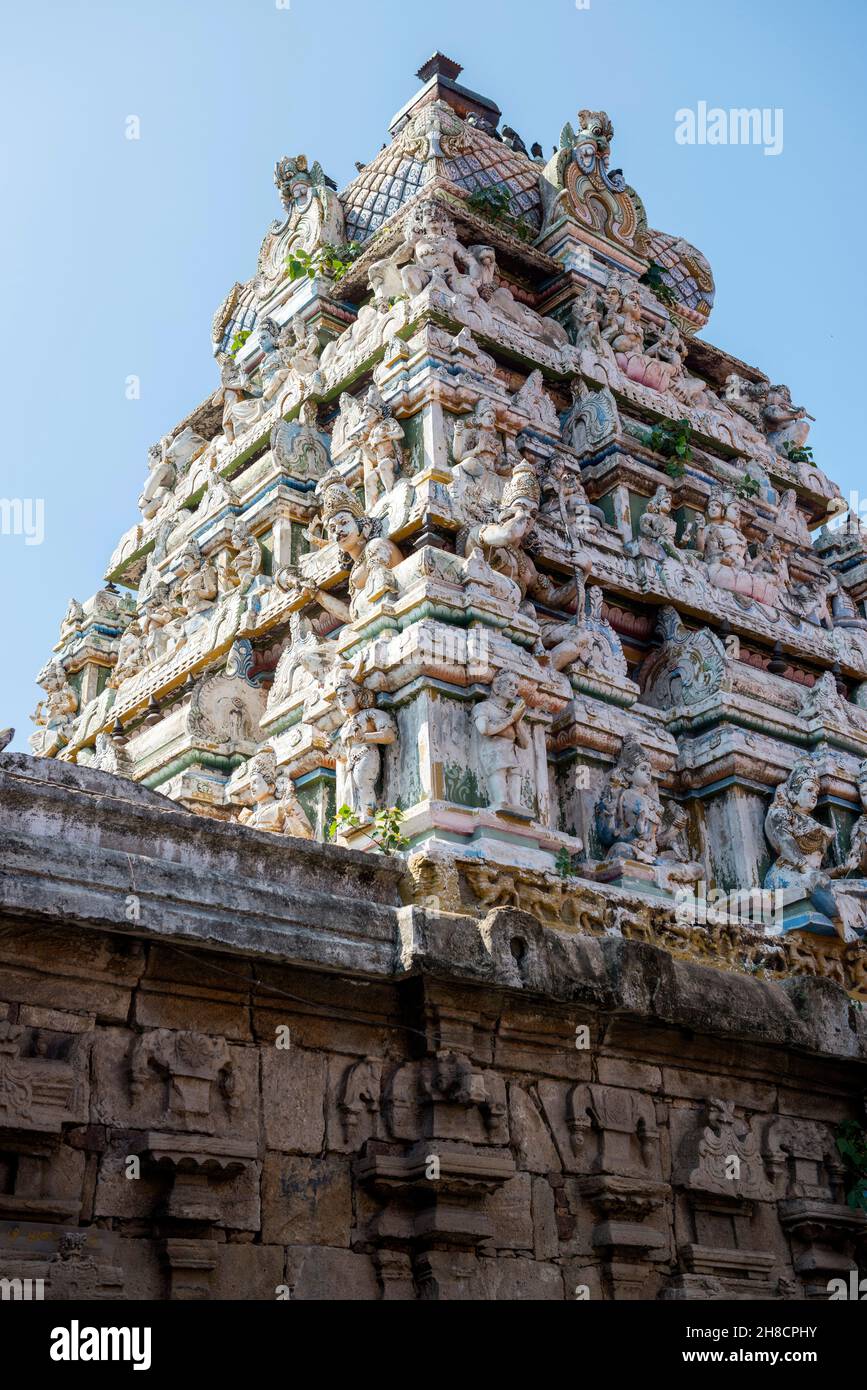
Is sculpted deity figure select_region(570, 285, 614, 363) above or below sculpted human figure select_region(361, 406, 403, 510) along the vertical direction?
above

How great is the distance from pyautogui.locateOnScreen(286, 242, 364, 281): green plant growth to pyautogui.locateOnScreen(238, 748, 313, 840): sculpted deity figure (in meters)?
7.17

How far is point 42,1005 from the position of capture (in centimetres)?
708

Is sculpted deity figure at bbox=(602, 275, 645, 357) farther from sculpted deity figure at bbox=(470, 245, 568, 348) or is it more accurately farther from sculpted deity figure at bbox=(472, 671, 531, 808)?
sculpted deity figure at bbox=(472, 671, 531, 808)

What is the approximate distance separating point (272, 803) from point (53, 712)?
683 cm

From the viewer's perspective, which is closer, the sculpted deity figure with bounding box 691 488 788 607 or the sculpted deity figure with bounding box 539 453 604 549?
the sculpted deity figure with bounding box 539 453 604 549

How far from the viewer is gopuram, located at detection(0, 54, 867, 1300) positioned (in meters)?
7.29

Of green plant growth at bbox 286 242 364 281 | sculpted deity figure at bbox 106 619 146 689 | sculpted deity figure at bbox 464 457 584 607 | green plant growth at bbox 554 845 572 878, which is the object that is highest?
green plant growth at bbox 286 242 364 281

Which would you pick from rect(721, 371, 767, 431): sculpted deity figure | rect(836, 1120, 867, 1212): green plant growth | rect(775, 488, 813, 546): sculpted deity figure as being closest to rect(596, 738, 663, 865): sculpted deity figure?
rect(836, 1120, 867, 1212): green plant growth

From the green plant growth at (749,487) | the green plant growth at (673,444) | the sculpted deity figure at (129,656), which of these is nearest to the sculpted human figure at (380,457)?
the green plant growth at (673,444)

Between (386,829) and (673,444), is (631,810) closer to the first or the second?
(386,829)

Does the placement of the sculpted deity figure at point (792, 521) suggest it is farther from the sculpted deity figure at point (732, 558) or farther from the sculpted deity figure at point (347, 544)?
the sculpted deity figure at point (347, 544)

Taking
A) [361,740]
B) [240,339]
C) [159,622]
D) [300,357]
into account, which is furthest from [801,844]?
[240,339]
